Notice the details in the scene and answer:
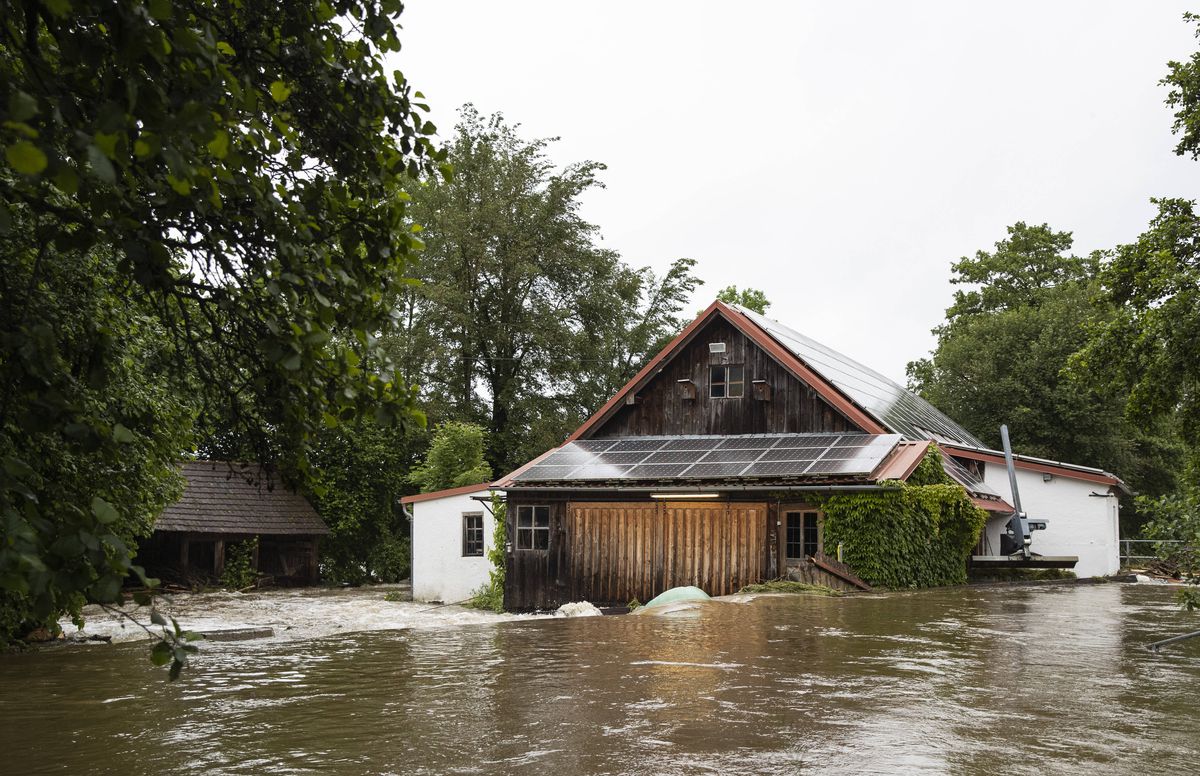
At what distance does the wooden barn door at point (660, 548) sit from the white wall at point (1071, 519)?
12129 mm

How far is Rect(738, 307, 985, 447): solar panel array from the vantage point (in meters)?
25.0

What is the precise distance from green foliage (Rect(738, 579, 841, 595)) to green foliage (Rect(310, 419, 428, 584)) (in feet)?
63.9

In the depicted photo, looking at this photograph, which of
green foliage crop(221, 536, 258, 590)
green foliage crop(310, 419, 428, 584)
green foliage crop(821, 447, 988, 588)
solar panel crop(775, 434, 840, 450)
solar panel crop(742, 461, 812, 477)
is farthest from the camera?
green foliage crop(310, 419, 428, 584)

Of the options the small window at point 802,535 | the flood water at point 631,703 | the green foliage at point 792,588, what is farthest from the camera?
the small window at point 802,535

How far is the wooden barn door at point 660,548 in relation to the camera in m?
21.2

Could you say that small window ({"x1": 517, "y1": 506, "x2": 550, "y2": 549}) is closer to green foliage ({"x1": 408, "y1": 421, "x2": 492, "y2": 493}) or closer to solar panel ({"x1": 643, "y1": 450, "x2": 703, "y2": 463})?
solar panel ({"x1": 643, "y1": 450, "x2": 703, "y2": 463})

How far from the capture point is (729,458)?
22.6 metres

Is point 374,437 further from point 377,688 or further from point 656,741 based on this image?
point 656,741

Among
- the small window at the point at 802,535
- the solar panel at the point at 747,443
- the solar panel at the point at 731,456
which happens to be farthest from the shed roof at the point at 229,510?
the small window at the point at 802,535

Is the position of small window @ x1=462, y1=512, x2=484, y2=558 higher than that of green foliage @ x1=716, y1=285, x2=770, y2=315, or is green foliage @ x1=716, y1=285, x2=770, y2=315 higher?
green foliage @ x1=716, y1=285, x2=770, y2=315

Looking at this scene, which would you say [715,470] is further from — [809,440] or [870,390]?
[870,390]

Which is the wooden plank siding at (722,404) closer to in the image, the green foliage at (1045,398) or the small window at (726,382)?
the small window at (726,382)

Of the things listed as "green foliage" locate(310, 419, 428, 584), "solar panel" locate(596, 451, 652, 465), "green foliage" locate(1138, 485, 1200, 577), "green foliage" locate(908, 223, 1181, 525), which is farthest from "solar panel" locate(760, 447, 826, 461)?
"green foliage" locate(908, 223, 1181, 525)

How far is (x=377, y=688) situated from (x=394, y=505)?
29054mm
